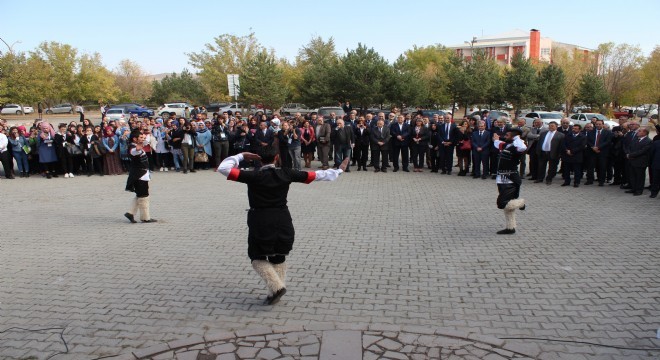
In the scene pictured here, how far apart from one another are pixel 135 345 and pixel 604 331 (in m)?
4.43

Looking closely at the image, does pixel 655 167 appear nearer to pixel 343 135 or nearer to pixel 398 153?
pixel 398 153

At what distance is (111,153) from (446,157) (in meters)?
10.6

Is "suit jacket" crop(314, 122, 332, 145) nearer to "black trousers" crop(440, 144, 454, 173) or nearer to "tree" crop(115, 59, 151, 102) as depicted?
"black trousers" crop(440, 144, 454, 173)

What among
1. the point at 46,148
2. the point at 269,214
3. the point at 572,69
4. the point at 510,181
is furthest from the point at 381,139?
the point at 572,69

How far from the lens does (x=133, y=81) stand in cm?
7238

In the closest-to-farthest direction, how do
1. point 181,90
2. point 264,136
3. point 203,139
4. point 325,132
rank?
point 264,136, point 325,132, point 203,139, point 181,90

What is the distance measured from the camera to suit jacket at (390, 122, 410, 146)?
15727mm

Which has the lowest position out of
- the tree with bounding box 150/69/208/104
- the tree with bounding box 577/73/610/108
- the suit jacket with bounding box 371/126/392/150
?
the suit jacket with bounding box 371/126/392/150

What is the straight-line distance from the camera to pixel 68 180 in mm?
14938

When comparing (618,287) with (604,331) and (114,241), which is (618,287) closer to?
(604,331)

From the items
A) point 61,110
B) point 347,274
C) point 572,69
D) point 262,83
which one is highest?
point 572,69

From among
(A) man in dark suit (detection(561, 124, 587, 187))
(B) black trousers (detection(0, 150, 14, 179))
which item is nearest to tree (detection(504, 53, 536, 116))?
(A) man in dark suit (detection(561, 124, 587, 187))

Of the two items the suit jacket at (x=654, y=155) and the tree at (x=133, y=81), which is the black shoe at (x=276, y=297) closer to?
the suit jacket at (x=654, y=155)

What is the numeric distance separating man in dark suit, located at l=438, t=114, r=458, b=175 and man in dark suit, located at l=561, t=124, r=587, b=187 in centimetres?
320
